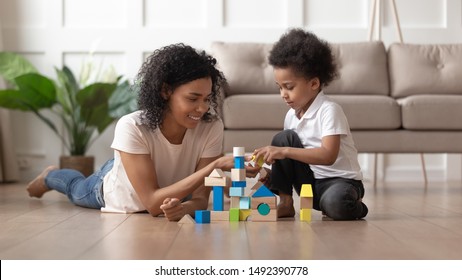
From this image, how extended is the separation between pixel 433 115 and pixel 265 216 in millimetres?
2048

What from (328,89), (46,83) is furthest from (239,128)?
(46,83)

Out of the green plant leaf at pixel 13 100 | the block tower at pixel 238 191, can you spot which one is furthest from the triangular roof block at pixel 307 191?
the green plant leaf at pixel 13 100

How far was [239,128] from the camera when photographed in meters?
4.16

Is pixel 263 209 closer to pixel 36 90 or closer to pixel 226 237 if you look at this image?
pixel 226 237

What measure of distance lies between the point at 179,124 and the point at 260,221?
18.7 inches

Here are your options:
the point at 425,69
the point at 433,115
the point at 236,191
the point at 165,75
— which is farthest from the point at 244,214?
the point at 425,69

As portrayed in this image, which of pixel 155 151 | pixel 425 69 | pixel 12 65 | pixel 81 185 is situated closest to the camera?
pixel 155 151

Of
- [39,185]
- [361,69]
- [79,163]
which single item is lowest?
[79,163]

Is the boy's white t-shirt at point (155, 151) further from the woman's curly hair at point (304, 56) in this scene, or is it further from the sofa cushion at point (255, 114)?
the sofa cushion at point (255, 114)

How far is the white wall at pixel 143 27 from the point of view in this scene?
17.8 ft

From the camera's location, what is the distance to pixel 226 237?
210 centimetres

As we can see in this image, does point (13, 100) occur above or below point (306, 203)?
above

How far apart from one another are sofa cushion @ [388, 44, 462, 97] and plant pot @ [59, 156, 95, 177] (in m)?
2.17

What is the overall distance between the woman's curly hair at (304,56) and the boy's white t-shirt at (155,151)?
0.35 meters
